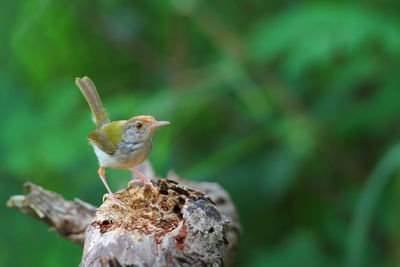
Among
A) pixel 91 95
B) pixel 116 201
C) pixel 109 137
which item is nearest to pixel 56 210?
pixel 116 201

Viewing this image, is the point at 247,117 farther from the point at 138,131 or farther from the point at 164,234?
the point at 164,234

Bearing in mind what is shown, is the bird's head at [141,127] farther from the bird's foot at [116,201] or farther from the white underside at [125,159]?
the bird's foot at [116,201]

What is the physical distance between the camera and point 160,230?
163cm

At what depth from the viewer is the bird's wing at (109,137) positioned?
8.32ft

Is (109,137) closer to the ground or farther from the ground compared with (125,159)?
farther from the ground

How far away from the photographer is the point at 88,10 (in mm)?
4938

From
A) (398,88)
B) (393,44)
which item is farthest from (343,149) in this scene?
(393,44)

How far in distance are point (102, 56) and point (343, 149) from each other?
8.82 ft

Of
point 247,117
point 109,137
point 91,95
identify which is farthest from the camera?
point 247,117

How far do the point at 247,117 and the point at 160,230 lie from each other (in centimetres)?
308

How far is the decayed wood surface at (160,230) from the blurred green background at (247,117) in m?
1.39

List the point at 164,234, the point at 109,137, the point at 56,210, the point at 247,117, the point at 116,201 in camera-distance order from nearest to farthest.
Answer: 1. the point at 164,234
2. the point at 116,201
3. the point at 56,210
4. the point at 109,137
5. the point at 247,117

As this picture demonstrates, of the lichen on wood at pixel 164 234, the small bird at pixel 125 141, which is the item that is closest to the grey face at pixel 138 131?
the small bird at pixel 125 141

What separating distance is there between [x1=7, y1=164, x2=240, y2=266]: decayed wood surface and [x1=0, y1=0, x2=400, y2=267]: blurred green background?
1.39m
